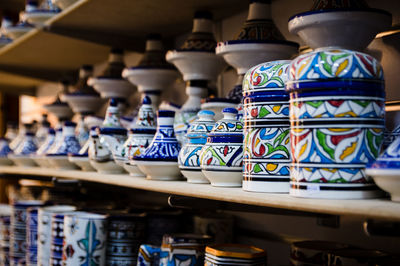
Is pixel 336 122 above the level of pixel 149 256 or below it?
above

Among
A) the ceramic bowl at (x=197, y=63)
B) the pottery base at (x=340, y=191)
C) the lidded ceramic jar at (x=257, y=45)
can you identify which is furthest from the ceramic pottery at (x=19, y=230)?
the pottery base at (x=340, y=191)

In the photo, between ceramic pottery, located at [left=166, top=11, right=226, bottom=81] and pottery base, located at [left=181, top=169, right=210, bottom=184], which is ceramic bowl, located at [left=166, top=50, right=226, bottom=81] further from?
pottery base, located at [left=181, top=169, right=210, bottom=184]

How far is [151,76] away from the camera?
173 cm

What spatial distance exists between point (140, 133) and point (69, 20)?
27.3 inches

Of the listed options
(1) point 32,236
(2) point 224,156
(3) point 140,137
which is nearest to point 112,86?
(1) point 32,236

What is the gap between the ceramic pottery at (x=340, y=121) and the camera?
0.73 metres

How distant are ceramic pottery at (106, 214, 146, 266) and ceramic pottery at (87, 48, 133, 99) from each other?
672 mm

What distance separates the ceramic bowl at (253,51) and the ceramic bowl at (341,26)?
0.77 ft

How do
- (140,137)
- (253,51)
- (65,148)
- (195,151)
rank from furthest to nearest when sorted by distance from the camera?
1. (65,148)
2. (140,137)
3. (253,51)
4. (195,151)

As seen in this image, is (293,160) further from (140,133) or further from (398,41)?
(140,133)

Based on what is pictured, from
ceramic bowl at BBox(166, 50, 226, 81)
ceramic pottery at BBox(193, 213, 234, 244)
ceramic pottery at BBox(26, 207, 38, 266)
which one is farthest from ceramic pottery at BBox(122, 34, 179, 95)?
ceramic pottery at BBox(26, 207, 38, 266)

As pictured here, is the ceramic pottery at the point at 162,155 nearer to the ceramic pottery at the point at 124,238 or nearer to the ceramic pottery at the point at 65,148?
the ceramic pottery at the point at 124,238

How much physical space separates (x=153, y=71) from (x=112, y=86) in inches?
13.5

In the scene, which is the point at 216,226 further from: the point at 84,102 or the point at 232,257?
the point at 84,102
